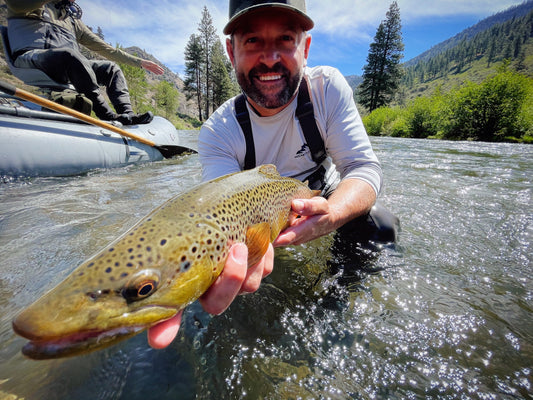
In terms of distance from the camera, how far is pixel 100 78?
21.5ft

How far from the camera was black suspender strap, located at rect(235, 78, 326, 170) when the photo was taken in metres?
2.48

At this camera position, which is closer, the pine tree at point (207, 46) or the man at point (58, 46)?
the man at point (58, 46)

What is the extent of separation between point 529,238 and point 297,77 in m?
3.35

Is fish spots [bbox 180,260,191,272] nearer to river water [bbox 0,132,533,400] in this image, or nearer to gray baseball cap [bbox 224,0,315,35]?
river water [bbox 0,132,533,400]

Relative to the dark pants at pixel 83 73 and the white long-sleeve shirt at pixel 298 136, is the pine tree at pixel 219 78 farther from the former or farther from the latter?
the white long-sleeve shirt at pixel 298 136

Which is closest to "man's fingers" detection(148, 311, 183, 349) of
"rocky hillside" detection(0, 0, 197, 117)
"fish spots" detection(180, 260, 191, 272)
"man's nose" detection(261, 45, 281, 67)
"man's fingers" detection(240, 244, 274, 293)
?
"fish spots" detection(180, 260, 191, 272)

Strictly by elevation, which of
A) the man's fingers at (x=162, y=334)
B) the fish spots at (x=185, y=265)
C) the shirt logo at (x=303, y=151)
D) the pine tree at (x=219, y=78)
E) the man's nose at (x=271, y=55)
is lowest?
the man's fingers at (x=162, y=334)

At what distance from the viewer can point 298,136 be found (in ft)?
8.45

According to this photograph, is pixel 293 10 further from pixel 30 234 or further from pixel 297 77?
pixel 30 234

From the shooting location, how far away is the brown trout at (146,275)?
823mm

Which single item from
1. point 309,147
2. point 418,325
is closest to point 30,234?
point 309,147

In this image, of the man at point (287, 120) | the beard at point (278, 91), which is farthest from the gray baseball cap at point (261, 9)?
the beard at point (278, 91)

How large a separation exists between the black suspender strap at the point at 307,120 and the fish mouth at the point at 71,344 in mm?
2209

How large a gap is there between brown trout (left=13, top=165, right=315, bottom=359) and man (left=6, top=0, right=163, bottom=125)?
5581 millimetres
